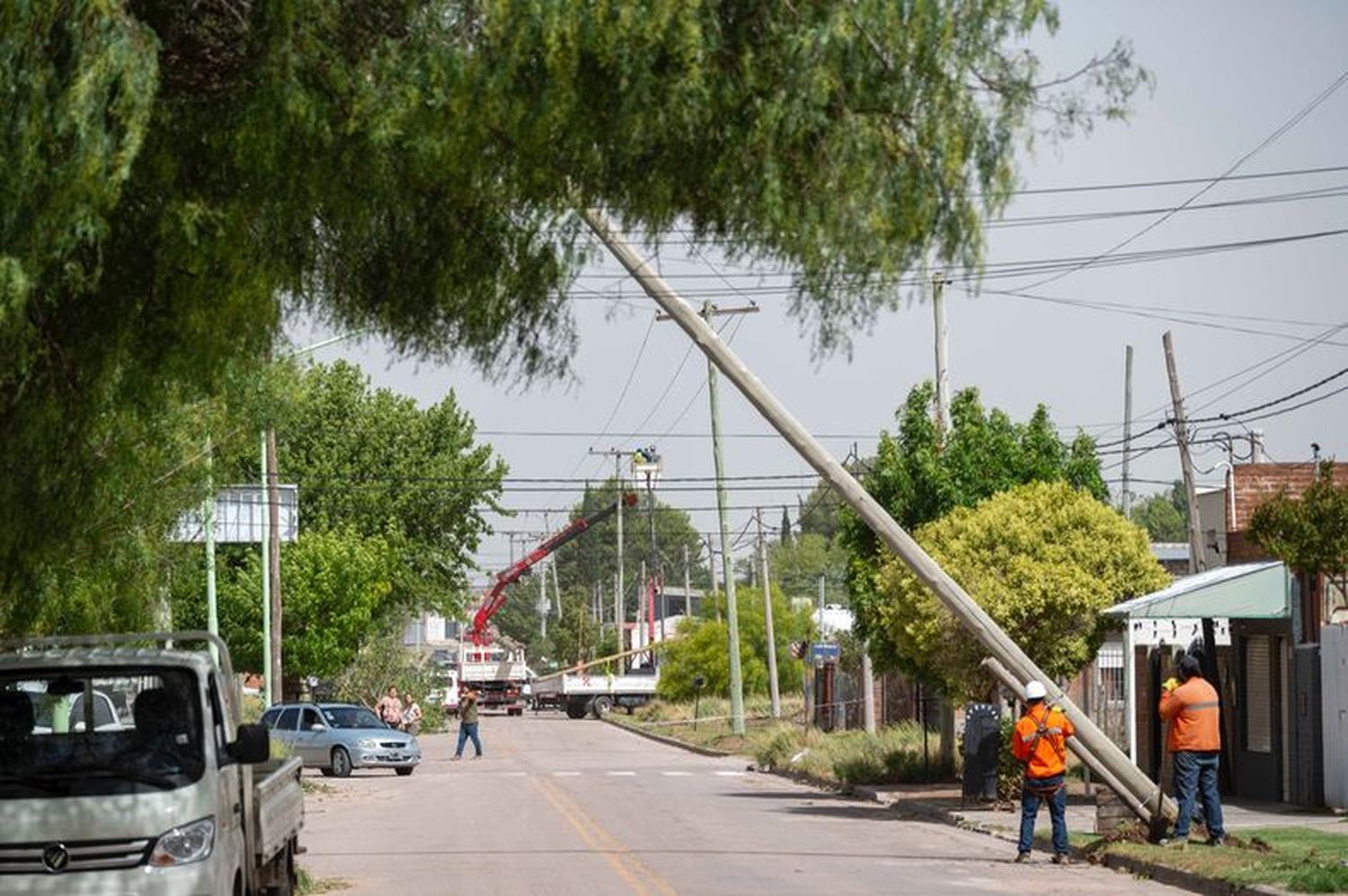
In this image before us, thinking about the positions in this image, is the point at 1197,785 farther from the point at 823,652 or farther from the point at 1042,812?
the point at 823,652

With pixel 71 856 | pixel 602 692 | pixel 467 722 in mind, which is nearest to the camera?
pixel 71 856

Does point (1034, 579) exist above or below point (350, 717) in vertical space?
above

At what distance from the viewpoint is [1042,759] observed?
75.1 feet

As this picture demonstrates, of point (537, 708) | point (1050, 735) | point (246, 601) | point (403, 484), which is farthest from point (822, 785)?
point (537, 708)

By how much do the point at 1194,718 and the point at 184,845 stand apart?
489 inches

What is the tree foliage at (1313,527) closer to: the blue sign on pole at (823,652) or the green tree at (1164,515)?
the blue sign on pole at (823,652)

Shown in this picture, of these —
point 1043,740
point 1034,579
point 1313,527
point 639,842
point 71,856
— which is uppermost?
point 1313,527

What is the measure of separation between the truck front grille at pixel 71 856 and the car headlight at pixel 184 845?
0.25 ft

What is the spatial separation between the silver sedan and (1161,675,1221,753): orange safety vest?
27047mm

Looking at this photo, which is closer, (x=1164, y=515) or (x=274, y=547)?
(x=274, y=547)

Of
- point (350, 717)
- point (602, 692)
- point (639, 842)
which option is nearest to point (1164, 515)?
point (602, 692)

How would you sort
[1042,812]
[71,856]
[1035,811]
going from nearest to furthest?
1. [71,856]
2. [1035,811]
3. [1042,812]

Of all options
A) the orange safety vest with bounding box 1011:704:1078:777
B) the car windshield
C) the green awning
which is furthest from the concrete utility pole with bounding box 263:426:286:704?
the orange safety vest with bounding box 1011:704:1078:777

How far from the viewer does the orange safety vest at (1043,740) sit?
22688 millimetres
